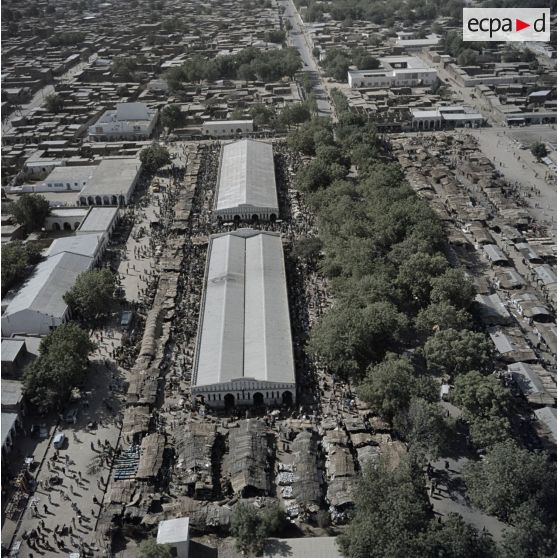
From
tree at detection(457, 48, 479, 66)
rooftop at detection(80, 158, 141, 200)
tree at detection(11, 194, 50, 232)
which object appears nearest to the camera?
tree at detection(11, 194, 50, 232)

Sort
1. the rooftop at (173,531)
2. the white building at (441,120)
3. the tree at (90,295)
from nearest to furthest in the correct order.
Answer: the rooftop at (173,531), the tree at (90,295), the white building at (441,120)

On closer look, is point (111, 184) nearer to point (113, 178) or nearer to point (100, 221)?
point (113, 178)

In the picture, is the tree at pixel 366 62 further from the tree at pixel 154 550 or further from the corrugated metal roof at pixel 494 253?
the tree at pixel 154 550

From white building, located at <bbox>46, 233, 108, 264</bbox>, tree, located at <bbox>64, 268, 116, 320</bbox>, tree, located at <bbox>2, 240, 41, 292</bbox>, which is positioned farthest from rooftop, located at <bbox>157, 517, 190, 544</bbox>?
white building, located at <bbox>46, 233, 108, 264</bbox>

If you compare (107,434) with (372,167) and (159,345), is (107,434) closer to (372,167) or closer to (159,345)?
(159,345)

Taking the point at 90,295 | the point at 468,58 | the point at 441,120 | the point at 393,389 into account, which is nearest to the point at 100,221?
the point at 90,295

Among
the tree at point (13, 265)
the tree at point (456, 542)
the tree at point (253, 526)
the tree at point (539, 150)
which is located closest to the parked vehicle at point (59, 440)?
the tree at point (253, 526)

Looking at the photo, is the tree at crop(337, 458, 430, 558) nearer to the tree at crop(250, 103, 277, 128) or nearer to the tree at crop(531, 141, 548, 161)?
the tree at crop(531, 141, 548, 161)
